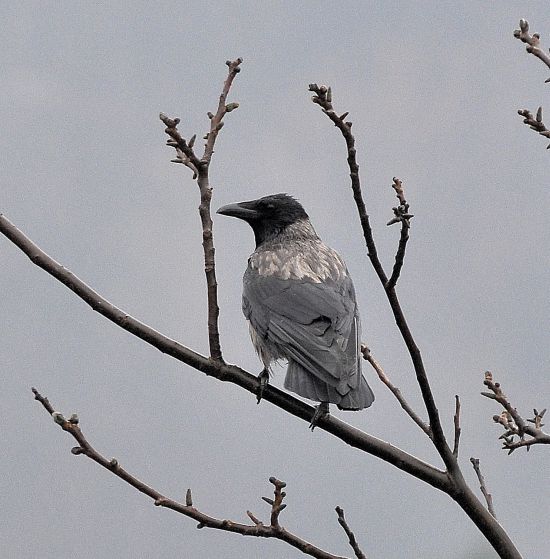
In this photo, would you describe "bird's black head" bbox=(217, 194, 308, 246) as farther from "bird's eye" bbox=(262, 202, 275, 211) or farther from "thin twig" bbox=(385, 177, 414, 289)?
"thin twig" bbox=(385, 177, 414, 289)

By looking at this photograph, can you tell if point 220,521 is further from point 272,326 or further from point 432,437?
point 272,326

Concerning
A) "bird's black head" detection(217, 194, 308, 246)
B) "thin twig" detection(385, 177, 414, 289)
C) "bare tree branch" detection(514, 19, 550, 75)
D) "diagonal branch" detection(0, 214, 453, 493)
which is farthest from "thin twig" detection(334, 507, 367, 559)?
"bird's black head" detection(217, 194, 308, 246)

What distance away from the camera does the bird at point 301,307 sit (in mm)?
4695

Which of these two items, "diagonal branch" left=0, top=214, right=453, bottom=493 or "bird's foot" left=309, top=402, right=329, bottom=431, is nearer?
"diagonal branch" left=0, top=214, right=453, bottom=493

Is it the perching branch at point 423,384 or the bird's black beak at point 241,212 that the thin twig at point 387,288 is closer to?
the perching branch at point 423,384

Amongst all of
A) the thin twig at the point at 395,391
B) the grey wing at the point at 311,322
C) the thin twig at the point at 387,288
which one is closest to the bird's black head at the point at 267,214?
the grey wing at the point at 311,322

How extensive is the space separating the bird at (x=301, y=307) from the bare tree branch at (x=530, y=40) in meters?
1.82

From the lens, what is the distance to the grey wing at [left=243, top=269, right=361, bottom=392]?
15.9 ft

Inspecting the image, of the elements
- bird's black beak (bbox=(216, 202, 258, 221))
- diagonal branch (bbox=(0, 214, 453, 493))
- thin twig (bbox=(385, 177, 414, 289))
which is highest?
bird's black beak (bbox=(216, 202, 258, 221))

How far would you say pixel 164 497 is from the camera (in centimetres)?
351

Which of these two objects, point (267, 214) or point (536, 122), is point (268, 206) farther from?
point (536, 122)

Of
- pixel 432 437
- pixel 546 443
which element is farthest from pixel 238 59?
pixel 546 443

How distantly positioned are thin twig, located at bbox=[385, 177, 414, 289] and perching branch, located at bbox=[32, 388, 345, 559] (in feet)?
3.48

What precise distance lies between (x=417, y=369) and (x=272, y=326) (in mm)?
1944
